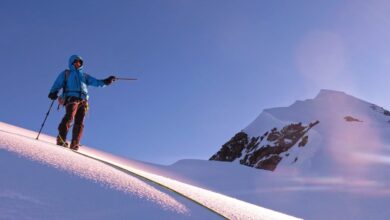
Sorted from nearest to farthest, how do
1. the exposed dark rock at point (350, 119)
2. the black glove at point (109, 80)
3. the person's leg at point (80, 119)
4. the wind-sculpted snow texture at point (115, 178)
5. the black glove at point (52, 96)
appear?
1. the wind-sculpted snow texture at point (115, 178)
2. the black glove at point (52, 96)
3. the person's leg at point (80, 119)
4. the black glove at point (109, 80)
5. the exposed dark rock at point (350, 119)

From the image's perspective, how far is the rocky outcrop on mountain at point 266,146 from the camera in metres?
35.5

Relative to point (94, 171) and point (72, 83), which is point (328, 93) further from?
point (94, 171)

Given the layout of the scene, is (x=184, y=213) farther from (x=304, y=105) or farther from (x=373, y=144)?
(x=304, y=105)

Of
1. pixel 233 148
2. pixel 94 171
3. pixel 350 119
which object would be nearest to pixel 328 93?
pixel 233 148

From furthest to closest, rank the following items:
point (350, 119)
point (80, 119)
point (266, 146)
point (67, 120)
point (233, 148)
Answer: point (233, 148) < point (266, 146) < point (350, 119) < point (80, 119) < point (67, 120)

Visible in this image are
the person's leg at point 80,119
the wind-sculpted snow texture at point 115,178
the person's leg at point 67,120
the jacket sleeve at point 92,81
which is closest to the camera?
the wind-sculpted snow texture at point 115,178

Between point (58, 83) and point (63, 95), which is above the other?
point (58, 83)

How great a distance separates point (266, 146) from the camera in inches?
1593

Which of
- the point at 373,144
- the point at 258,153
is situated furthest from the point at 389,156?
the point at 258,153

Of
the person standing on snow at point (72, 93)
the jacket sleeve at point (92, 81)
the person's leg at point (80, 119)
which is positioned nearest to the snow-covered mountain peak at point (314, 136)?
the jacket sleeve at point (92, 81)

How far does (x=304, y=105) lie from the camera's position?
155 feet

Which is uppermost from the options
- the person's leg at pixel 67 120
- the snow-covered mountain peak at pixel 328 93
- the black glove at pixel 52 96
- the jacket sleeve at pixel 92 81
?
the snow-covered mountain peak at pixel 328 93

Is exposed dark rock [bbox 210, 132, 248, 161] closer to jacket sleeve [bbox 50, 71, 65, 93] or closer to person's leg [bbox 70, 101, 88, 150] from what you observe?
person's leg [bbox 70, 101, 88, 150]

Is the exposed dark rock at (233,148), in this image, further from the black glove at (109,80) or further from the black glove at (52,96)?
the black glove at (52,96)
